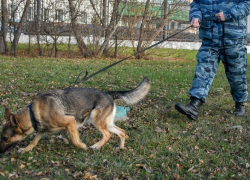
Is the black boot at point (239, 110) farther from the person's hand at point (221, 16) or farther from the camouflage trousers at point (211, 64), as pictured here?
the person's hand at point (221, 16)

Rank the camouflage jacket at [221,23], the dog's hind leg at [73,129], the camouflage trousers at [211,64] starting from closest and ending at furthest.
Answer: the dog's hind leg at [73,129], the camouflage jacket at [221,23], the camouflage trousers at [211,64]

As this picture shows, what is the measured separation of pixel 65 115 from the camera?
4.31 m

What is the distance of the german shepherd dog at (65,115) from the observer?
4168 mm

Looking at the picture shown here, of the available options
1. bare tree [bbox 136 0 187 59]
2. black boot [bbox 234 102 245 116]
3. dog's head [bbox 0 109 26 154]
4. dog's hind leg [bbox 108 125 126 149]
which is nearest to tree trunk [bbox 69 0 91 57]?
bare tree [bbox 136 0 187 59]

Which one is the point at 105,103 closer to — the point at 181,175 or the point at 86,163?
the point at 86,163

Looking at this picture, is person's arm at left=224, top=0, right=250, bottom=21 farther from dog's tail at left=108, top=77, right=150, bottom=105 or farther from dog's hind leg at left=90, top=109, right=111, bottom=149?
dog's hind leg at left=90, top=109, right=111, bottom=149

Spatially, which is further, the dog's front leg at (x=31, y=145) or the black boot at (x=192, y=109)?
the black boot at (x=192, y=109)

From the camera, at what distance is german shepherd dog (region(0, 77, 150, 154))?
417 cm

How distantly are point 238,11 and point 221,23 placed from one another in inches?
13.8

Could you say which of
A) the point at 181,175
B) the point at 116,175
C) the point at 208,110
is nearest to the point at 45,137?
the point at 116,175

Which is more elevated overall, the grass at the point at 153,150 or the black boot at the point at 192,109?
the black boot at the point at 192,109

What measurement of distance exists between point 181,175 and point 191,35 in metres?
20.0

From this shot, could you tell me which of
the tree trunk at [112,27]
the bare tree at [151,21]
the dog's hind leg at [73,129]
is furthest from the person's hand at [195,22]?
the tree trunk at [112,27]

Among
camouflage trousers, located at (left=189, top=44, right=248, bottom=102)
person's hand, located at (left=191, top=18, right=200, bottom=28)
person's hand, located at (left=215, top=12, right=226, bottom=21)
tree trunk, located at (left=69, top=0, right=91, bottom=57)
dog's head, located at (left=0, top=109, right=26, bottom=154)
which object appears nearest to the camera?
dog's head, located at (left=0, top=109, right=26, bottom=154)
